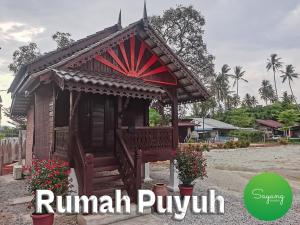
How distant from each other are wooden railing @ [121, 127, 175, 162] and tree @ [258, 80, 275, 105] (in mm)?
84206

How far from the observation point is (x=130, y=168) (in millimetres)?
7938

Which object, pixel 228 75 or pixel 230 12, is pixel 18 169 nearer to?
pixel 230 12

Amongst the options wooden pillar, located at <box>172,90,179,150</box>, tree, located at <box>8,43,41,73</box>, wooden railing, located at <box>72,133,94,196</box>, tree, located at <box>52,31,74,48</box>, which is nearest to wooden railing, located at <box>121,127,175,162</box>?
wooden pillar, located at <box>172,90,179,150</box>

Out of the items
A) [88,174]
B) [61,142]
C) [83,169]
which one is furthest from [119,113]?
[88,174]

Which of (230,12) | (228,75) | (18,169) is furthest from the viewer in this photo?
(228,75)

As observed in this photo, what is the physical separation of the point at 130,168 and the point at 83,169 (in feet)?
4.71

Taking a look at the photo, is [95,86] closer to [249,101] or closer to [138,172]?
[138,172]

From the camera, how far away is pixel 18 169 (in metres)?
13.2

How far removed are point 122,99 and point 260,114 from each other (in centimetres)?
→ 6443

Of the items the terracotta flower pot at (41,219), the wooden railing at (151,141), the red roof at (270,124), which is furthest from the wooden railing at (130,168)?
the red roof at (270,124)

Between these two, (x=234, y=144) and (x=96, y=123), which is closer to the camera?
(x=96, y=123)

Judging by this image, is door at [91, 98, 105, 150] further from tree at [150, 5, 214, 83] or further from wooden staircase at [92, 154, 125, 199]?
tree at [150, 5, 214, 83]

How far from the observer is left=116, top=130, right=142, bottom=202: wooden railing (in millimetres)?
7721

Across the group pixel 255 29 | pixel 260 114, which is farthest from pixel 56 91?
pixel 260 114
